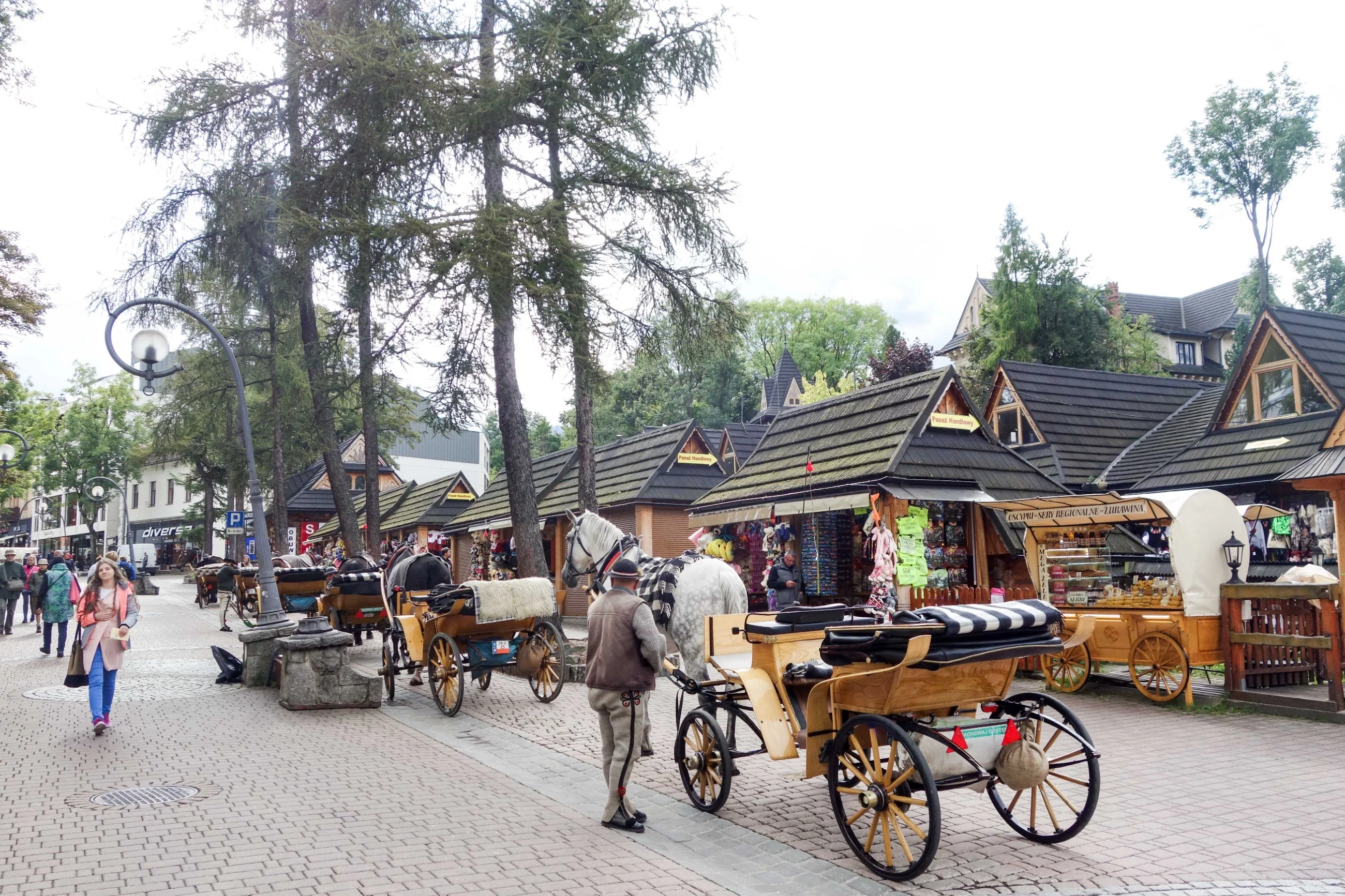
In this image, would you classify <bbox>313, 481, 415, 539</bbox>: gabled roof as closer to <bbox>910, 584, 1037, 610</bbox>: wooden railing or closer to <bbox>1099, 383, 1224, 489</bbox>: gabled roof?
<bbox>1099, 383, 1224, 489</bbox>: gabled roof

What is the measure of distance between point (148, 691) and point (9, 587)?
12600 mm

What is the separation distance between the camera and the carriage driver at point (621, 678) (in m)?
6.78

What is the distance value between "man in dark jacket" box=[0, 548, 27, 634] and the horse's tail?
20.1m

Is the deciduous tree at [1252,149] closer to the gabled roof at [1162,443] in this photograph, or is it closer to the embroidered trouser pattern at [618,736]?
the gabled roof at [1162,443]

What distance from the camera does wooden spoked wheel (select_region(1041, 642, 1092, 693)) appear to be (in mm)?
11969

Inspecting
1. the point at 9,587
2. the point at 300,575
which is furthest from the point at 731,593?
the point at 9,587

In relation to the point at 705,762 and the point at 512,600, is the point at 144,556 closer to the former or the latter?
the point at 512,600

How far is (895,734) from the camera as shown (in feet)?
17.5

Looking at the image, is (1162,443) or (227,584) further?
(227,584)

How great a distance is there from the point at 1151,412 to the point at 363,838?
24097 millimetres

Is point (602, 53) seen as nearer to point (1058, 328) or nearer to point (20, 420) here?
point (1058, 328)

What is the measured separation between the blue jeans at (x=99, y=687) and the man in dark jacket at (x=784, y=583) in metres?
8.58

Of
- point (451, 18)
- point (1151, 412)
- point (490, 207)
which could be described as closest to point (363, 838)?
point (490, 207)

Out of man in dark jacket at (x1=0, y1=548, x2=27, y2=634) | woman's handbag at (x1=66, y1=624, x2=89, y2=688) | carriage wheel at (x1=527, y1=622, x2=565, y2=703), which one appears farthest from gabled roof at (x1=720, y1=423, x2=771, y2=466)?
man in dark jacket at (x1=0, y1=548, x2=27, y2=634)
